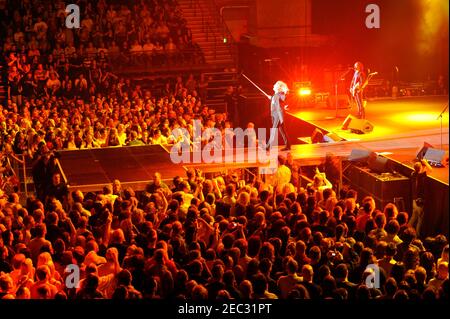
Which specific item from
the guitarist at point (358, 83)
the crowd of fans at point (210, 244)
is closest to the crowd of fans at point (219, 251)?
the crowd of fans at point (210, 244)

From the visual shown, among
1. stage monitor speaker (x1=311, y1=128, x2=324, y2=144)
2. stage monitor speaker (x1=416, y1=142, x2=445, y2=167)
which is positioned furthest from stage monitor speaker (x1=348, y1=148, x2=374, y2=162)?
stage monitor speaker (x1=311, y1=128, x2=324, y2=144)

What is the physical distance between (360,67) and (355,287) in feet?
31.4

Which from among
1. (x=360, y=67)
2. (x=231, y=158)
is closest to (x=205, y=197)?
(x=231, y=158)

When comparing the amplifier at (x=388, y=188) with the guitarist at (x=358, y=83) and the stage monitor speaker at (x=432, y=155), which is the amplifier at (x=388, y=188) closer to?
the stage monitor speaker at (x=432, y=155)

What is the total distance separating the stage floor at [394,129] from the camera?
12.9m

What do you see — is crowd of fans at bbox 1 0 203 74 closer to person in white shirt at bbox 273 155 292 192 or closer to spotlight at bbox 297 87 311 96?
spotlight at bbox 297 87 311 96

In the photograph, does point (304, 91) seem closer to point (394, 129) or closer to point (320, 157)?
point (394, 129)

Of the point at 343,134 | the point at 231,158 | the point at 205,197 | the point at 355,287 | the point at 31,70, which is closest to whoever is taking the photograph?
the point at 355,287

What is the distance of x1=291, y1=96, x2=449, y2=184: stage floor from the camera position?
506 inches

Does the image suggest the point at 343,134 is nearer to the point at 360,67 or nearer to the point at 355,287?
the point at 360,67

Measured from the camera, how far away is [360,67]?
15641mm

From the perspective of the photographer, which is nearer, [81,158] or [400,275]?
[400,275]

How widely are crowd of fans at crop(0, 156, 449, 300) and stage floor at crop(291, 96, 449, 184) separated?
3.10 meters

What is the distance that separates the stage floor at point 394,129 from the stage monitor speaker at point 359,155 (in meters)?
0.36
